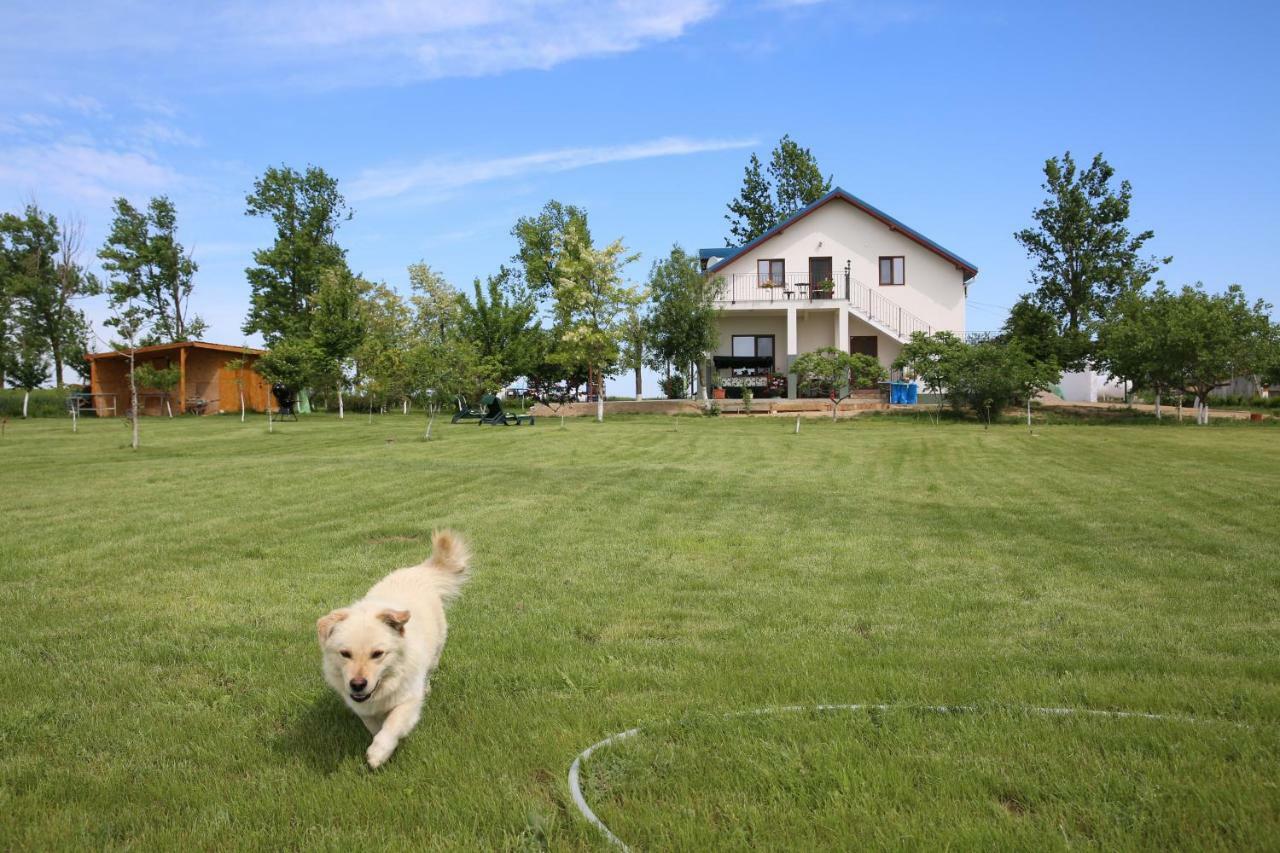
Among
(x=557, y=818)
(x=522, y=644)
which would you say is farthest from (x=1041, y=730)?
(x=522, y=644)

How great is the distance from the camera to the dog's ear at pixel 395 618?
3.68m

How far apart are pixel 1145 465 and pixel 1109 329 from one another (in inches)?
774

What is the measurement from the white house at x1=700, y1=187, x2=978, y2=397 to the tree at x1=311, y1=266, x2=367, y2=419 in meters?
17.9

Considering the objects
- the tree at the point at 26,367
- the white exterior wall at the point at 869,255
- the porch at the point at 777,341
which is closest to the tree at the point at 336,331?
the porch at the point at 777,341

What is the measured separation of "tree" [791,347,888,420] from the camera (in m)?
34.8

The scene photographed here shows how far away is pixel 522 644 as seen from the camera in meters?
5.23

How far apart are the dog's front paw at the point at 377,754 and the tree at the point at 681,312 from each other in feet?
108

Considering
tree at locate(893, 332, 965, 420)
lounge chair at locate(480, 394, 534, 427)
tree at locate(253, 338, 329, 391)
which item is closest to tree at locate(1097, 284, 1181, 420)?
tree at locate(893, 332, 965, 420)

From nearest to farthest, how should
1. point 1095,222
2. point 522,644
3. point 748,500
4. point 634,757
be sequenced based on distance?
point 634,757
point 522,644
point 748,500
point 1095,222

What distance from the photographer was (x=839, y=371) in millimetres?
34875

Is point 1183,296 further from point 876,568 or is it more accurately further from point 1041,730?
point 1041,730

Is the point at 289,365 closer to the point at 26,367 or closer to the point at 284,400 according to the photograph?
the point at 284,400

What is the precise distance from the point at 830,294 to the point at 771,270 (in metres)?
3.33

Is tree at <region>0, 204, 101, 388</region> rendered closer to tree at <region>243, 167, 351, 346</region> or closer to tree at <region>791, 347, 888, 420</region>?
tree at <region>243, 167, 351, 346</region>
